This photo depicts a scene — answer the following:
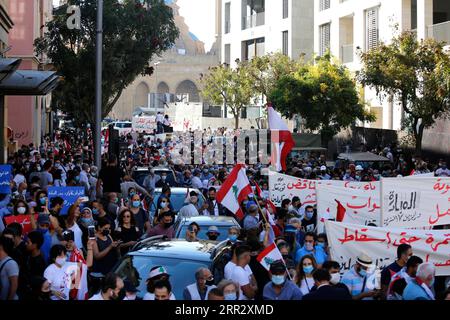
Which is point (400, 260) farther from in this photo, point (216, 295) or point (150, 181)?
point (150, 181)

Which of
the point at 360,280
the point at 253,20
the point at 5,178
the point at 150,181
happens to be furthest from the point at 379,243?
the point at 253,20

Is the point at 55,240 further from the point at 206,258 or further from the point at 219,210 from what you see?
the point at 219,210

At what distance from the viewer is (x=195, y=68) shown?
11238 cm

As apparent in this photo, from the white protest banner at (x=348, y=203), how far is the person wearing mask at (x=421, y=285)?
631cm

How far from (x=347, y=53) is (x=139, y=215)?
114ft

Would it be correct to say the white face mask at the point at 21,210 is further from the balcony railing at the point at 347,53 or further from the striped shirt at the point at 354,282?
the balcony railing at the point at 347,53

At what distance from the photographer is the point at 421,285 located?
9.81 m

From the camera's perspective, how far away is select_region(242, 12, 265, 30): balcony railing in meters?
64.5

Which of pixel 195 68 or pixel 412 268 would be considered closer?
pixel 412 268

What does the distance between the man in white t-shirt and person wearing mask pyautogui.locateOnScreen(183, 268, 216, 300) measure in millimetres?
584

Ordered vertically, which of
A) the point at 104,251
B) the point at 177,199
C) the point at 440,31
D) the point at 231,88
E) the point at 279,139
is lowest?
the point at 104,251

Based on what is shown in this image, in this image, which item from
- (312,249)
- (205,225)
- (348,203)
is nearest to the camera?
(312,249)

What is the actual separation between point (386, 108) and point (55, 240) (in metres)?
33.2
